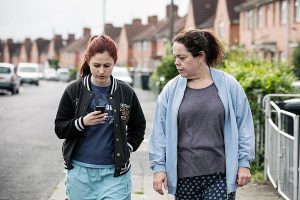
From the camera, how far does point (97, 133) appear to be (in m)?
4.38

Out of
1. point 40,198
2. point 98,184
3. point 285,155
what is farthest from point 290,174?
point 98,184

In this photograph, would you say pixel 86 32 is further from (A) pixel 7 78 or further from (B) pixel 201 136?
(B) pixel 201 136

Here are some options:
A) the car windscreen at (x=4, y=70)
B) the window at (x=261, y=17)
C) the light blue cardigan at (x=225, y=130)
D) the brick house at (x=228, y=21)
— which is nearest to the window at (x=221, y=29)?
the brick house at (x=228, y=21)

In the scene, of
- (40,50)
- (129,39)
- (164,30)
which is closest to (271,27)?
(164,30)

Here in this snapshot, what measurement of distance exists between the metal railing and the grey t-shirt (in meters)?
2.66

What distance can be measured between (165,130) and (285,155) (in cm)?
338

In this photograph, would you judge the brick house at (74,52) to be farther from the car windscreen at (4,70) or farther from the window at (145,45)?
the car windscreen at (4,70)

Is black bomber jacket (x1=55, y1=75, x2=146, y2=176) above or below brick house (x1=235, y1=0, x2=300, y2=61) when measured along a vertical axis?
below

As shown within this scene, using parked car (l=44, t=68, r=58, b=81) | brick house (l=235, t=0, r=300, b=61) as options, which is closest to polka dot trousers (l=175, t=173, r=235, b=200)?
brick house (l=235, t=0, r=300, b=61)

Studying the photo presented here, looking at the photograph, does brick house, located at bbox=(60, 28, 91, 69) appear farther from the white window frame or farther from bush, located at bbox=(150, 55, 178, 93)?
bush, located at bbox=(150, 55, 178, 93)

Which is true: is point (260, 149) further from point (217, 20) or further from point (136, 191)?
point (217, 20)

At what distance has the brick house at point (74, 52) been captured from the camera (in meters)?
111

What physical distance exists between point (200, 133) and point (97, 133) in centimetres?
66

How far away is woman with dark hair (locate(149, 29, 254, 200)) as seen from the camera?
168 inches
